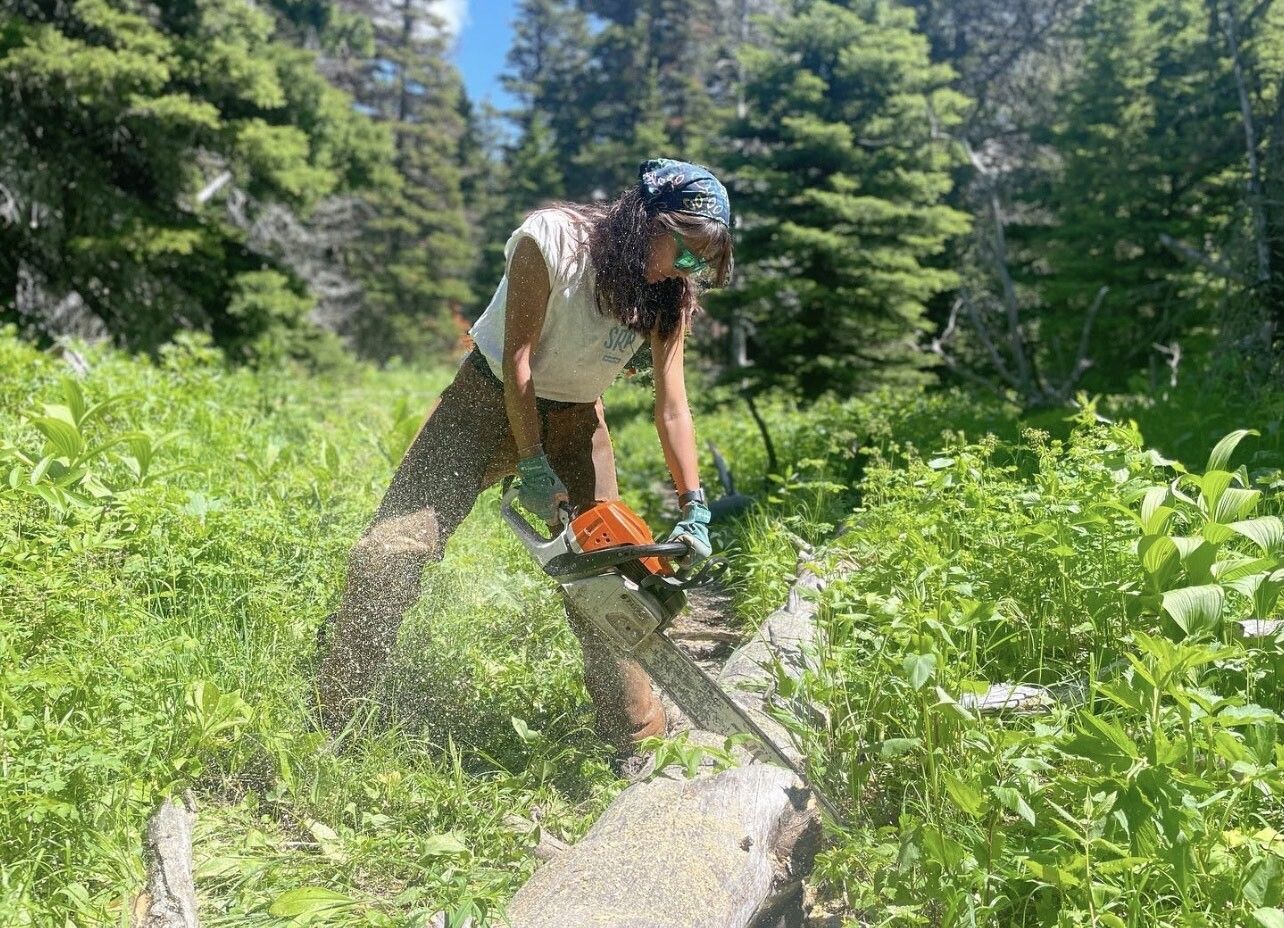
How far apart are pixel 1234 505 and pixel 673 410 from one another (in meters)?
1.73

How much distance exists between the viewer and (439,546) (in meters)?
3.46

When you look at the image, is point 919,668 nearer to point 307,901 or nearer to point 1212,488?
point 1212,488

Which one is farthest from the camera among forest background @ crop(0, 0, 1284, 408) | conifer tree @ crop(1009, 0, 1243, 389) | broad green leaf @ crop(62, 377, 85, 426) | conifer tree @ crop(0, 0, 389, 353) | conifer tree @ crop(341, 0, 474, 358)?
conifer tree @ crop(341, 0, 474, 358)

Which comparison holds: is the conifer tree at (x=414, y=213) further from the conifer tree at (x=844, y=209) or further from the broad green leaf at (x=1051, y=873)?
the broad green leaf at (x=1051, y=873)

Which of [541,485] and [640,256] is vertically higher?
[640,256]

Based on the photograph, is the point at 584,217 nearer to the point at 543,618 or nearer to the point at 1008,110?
the point at 543,618

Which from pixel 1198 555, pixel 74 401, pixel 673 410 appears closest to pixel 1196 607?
pixel 1198 555

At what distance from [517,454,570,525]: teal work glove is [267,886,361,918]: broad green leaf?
4.06 feet

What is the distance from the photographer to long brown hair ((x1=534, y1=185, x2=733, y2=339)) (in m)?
2.98

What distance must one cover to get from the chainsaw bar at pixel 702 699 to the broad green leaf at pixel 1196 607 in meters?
1.02

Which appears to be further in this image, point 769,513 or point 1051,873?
point 769,513

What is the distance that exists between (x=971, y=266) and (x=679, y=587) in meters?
13.7

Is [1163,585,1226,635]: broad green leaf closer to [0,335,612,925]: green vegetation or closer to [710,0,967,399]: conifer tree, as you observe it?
[0,335,612,925]: green vegetation

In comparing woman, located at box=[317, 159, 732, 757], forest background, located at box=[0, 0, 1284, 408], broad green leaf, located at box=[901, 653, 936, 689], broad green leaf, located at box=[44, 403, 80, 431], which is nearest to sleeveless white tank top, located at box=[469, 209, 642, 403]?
woman, located at box=[317, 159, 732, 757]
